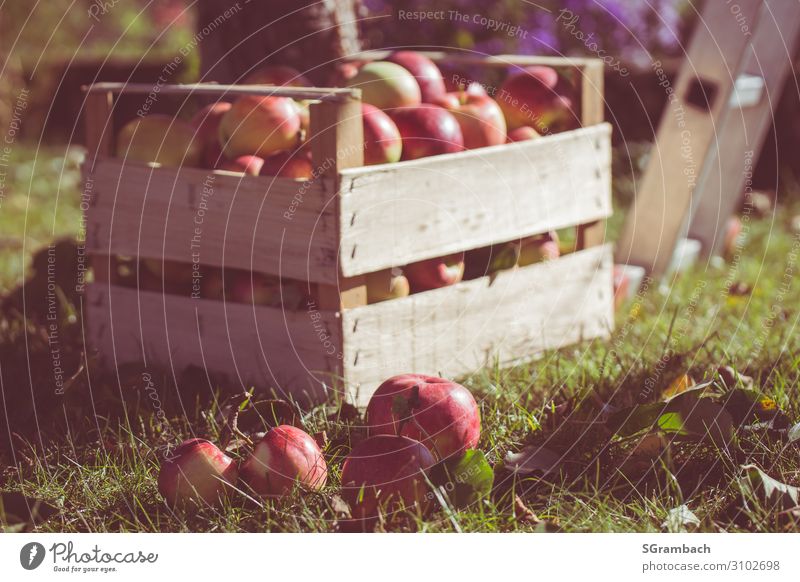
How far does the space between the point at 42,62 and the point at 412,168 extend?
6380 millimetres

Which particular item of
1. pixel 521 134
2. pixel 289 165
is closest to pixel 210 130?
pixel 289 165

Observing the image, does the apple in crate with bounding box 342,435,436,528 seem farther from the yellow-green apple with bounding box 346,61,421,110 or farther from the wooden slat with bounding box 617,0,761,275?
the wooden slat with bounding box 617,0,761,275

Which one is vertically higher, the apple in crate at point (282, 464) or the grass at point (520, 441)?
the apple in crate at point (282, 464)

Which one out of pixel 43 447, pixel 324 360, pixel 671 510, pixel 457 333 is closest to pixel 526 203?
pixel 457 333

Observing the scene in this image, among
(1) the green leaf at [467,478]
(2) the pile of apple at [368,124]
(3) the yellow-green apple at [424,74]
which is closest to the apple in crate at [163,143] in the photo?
(2) the pile of apple at [368,124]

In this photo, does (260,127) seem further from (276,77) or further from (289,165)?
(276,77)

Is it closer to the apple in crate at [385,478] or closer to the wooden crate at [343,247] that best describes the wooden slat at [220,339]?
the wooden crate at [343,247]

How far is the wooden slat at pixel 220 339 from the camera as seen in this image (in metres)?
2.31

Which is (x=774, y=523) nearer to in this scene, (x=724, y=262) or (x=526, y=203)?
(x=526, y=203)

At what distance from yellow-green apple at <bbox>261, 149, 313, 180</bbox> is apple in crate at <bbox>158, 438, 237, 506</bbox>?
73 cm

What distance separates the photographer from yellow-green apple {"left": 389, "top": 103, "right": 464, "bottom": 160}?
2.43 meters

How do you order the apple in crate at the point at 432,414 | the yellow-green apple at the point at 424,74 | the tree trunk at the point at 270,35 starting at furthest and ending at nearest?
1. the tree trunk at the point at 270,35
2. the yellow-green apple at the point at 424,74
3. the apple in crate at the point at 432,414

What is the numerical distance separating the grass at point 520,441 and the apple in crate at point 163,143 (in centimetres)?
55

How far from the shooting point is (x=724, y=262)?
3.90 metres
